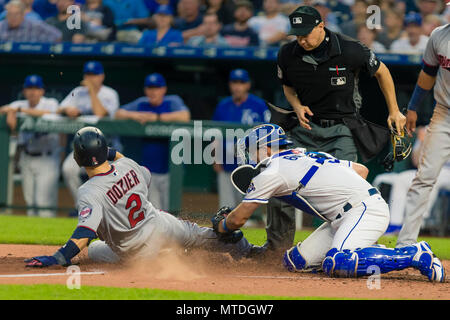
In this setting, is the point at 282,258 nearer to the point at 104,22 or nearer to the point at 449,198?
the point at 449,198

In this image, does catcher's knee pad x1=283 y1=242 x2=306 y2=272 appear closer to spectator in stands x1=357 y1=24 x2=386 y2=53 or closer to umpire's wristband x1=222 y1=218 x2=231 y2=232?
umpire's wristband x1=222 y1=218 x2=231 y2=232

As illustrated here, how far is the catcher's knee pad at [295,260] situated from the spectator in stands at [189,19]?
5967mm

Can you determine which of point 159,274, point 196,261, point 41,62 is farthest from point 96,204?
point 41,62

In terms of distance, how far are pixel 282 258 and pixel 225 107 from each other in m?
3.90

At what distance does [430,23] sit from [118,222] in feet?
22.3

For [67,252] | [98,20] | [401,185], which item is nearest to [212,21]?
[98,20]

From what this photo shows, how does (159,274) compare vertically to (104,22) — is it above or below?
below

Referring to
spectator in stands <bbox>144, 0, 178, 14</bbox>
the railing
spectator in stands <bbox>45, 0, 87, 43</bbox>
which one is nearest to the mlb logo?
the railing

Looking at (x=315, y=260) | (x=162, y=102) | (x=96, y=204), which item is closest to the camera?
Answer: (x=96, y=204)

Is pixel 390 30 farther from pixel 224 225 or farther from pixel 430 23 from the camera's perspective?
pixel 224 225

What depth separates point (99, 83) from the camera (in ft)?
32.4

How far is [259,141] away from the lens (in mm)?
5328

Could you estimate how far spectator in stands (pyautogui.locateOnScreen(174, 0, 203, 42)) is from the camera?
11.1 meters
